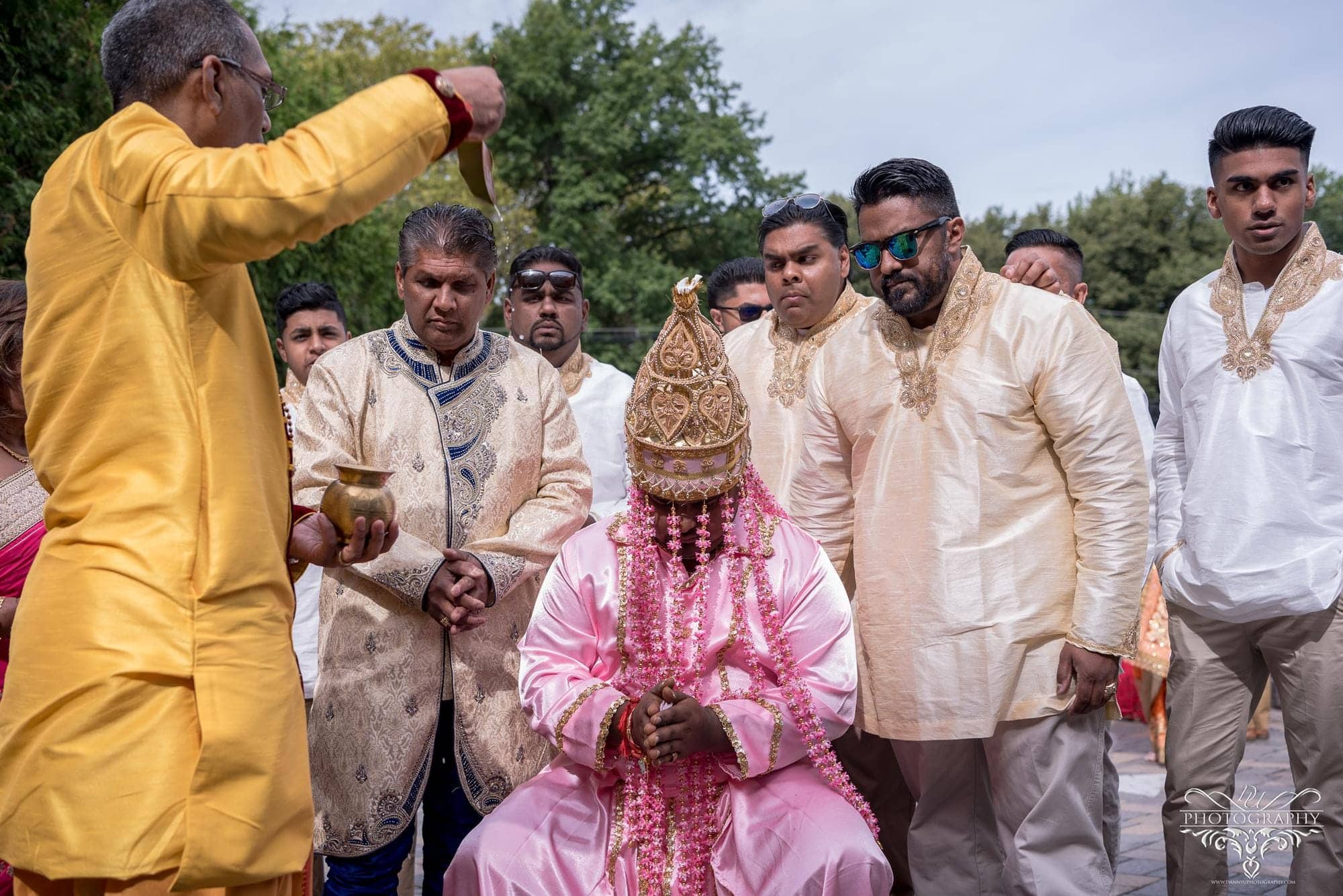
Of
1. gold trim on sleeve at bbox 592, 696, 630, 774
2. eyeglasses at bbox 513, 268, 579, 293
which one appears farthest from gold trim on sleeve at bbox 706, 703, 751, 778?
eyeglasses at bbox 513, 268, 579, 293

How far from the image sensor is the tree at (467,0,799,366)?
1491 inches

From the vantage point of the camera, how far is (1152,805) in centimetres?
778

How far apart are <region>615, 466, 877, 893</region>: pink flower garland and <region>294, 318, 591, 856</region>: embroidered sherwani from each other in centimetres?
49

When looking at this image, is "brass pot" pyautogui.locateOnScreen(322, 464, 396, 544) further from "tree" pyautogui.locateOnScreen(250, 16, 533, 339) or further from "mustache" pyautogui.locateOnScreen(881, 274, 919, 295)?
"tree" pyautogui.locateOnScreen(250, 16, 533, 339)

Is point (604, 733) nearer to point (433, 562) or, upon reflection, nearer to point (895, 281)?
point (433, 562)

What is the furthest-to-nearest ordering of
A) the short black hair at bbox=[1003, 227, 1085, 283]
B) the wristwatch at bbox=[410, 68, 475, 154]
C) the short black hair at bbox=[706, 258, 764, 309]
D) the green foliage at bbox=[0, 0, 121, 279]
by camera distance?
the green foliage at bbox=[0, 0, 121, 279], the short black hair at bbox=[706, 258, 764, 309], the short black hair at bbox=[1003, 227, 1085, 283], the wristwatch at bbox=[410, 68, 475, 154]

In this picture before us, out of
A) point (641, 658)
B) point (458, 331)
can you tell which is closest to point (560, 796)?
point (641, 658)

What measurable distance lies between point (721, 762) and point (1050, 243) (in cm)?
383

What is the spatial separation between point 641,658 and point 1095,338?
187 cm

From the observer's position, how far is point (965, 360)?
4469 mm

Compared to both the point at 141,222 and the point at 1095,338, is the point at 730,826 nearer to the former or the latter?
the point at 1095,338

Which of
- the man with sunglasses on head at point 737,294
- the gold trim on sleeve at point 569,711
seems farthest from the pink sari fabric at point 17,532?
the man with sunglasses on head at point 737,294

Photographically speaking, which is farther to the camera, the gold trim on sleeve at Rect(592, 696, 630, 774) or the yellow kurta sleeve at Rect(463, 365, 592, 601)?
the yellow kurta sleeve at Rect(463, 365, 592, 601)

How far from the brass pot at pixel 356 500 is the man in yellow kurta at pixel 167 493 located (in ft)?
0.83
